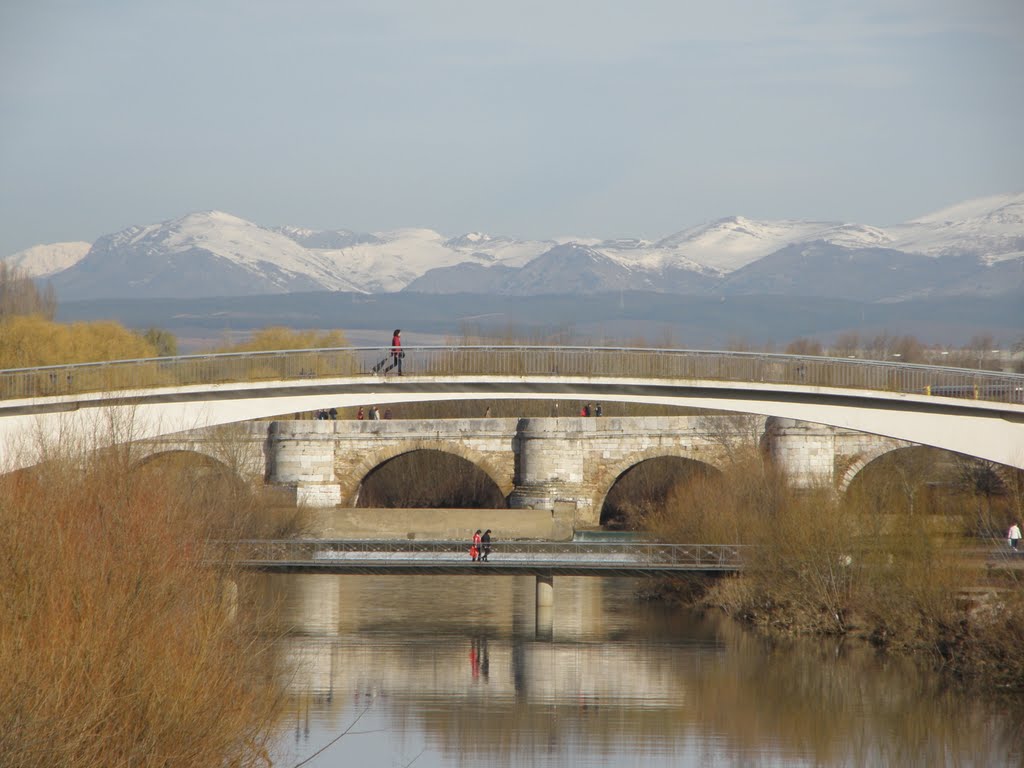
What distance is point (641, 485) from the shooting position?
4772 centimetres

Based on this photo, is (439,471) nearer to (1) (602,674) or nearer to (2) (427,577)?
(2) (427,577)

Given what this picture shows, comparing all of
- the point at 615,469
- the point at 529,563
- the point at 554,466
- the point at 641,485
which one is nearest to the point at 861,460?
the point at 615,469

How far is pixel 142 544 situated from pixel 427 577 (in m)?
20.5

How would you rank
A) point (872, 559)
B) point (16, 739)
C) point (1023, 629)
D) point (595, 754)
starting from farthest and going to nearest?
point (872, 559)
point (1023, 629)
point (595, 754)
point (16, 739)

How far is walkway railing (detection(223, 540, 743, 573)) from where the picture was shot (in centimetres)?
2656

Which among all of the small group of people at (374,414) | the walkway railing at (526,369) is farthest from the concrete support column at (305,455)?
the walkway railing at (526,369)

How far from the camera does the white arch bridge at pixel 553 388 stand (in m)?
24.5

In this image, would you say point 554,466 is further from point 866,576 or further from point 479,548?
point 866,576

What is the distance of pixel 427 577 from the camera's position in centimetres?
3484

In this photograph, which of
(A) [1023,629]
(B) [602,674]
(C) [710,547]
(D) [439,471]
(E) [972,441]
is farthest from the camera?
(D) [439,471]

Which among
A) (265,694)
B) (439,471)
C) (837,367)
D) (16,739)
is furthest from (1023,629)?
(439,471)

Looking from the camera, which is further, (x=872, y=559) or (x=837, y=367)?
(x=837, y=367)

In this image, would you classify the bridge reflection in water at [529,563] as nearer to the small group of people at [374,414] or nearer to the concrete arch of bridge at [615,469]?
the concrete arch of bridge at [615,469]

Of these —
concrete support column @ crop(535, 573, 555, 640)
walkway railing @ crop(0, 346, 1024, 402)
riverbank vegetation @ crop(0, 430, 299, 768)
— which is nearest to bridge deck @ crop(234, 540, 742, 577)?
concrete support column @ crop(535, 573, 555, 640)
